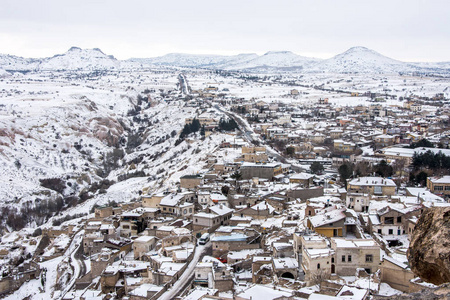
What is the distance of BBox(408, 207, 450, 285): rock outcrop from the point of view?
5.42 meters

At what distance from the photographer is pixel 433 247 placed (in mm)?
5543

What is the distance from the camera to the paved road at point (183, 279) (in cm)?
1881

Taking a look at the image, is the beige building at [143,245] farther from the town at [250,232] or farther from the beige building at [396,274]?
the beige building at [396,274]

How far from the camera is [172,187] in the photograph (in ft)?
119

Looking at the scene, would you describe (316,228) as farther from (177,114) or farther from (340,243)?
(177,114)

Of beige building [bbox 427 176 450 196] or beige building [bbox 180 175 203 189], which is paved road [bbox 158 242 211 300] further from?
beige building [bbox 427 176 450 196]

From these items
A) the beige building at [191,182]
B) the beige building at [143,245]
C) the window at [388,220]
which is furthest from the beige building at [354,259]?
the beige building at [191,182]

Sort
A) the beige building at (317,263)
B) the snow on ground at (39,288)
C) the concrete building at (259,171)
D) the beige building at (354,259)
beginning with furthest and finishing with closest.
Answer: the concrete building at (259,171)
the snow on ground at (39,288)
the beige building at (354,259)
the beige building at (317,263)

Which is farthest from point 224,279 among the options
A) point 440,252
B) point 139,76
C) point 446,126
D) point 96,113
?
point 139,76

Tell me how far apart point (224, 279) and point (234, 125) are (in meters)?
45.2

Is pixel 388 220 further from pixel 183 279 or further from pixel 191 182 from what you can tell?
pixel 191 182

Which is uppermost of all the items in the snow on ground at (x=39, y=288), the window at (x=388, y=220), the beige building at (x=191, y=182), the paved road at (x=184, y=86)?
the paved road at (x=184, y=86)

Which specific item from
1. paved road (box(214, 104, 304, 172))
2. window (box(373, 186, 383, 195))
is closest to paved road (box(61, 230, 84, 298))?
window (box(373, 186, 383, 195))

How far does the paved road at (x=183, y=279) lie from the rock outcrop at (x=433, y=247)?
1429 centimetres
